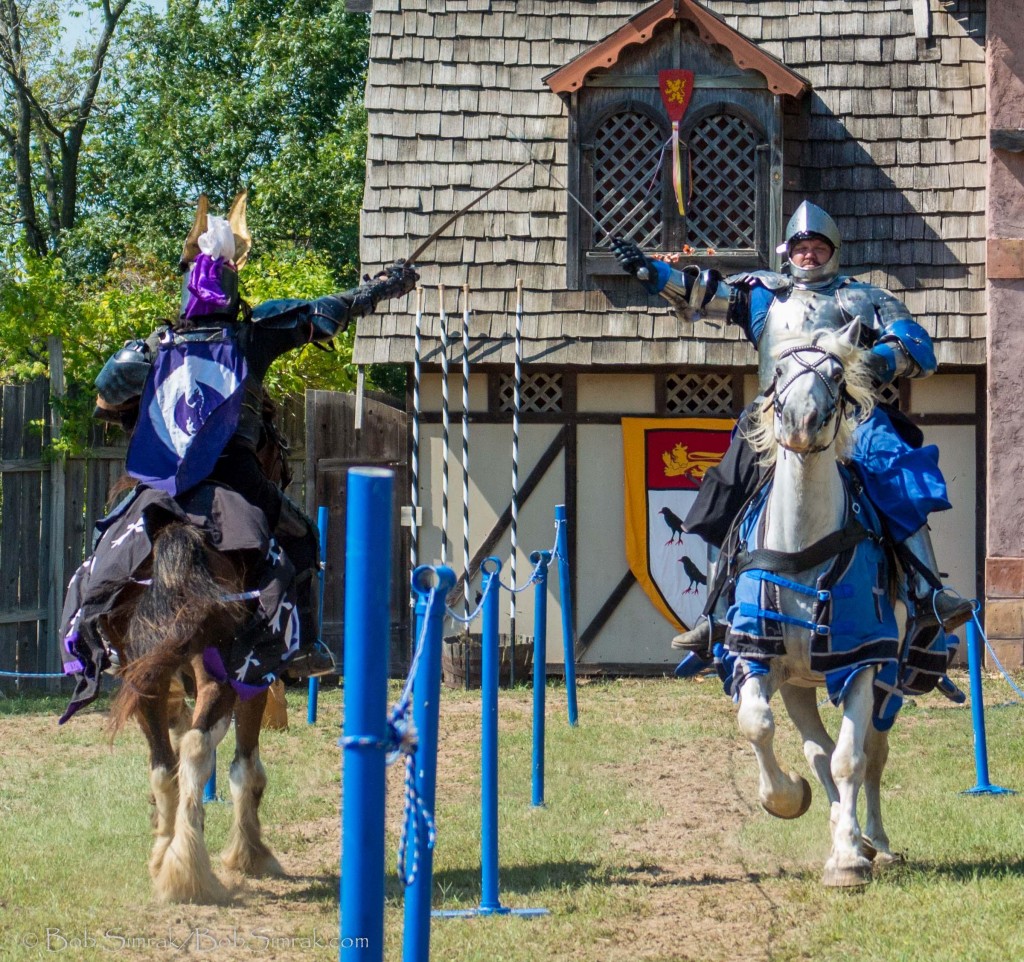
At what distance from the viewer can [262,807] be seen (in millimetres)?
7238

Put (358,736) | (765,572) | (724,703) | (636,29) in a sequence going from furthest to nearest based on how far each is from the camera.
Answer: (636,29) < (724,703) < (765,572) < (358,736)

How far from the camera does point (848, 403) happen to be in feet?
18.9

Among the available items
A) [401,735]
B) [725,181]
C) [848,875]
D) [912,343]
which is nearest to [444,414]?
[725,181]

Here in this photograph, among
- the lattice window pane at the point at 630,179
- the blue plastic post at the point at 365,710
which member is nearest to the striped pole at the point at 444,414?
the lattice window pane at the point at 630,179

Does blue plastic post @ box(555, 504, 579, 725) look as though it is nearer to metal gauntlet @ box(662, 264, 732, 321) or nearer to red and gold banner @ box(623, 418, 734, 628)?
red and gold banner @ box(623, 418, 734, 628)

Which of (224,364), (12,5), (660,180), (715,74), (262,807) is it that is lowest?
(262,807)

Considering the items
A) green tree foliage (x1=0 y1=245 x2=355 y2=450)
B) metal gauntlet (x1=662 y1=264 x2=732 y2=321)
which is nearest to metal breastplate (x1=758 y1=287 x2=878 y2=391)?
metal gauntlet (x1=662 y1=264 x2=732 y2=321)

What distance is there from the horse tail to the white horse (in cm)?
201

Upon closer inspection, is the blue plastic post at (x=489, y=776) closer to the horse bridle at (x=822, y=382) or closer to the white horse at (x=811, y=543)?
the white horse at (x=811, y=543)

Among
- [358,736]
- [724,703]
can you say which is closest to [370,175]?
[724,703]

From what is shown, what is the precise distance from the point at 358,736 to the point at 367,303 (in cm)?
384

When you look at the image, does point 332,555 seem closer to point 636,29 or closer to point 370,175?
point 370,175

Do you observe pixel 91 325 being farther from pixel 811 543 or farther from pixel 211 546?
pixel 811 543

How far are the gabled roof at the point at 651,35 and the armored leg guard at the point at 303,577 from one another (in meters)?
6.60
